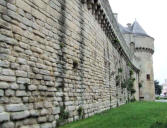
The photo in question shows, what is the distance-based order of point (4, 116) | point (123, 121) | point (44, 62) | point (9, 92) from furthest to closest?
point (123, 121), point (44, 62), point (9, 92), point (4, 116)

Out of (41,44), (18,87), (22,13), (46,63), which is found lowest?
(18,87)

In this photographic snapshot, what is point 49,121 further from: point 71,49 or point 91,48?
point 91,48

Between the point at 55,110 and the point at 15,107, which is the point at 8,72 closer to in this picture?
the point at 15,107

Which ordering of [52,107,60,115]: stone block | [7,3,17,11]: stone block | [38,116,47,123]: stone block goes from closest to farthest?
1. [7,3,17,11]: stone block
2. [38,116,47,123]: stone block
3. [52,107,60,115]: stone block

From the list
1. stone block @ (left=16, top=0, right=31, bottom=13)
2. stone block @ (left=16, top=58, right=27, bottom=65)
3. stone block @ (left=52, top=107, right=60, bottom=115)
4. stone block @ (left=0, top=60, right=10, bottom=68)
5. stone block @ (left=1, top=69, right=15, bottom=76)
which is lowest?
stone block @ (left=52, top=107, right=60, bottom=115)

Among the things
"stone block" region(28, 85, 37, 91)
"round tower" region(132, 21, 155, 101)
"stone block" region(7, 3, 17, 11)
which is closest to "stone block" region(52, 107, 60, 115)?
"stone block" region(28, 85, 37, 91)

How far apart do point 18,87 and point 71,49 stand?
2.87 meters

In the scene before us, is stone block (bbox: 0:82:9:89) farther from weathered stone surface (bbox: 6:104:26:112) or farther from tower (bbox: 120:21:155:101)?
tower (bbox: 120:21:155:101)

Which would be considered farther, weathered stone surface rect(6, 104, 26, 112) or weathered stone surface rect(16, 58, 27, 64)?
weathered stone surface rect(16, 58, 27, 64)

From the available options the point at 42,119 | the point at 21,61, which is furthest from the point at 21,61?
the point at 42,119

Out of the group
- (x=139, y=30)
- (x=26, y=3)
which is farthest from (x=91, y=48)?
(x=139, y=30)

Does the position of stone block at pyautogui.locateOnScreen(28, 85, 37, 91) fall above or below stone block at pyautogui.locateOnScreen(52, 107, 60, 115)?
above

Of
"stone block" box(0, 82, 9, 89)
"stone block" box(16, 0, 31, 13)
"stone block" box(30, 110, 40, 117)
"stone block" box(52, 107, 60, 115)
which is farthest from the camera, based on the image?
"stone block" box(52, 107, 60, 115)

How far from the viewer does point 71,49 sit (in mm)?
7676
